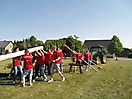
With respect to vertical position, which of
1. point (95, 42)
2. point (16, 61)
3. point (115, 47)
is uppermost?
point (95, 42)

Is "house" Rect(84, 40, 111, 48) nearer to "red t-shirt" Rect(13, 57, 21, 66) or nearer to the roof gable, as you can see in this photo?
the roof gable

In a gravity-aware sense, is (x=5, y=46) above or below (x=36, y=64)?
above

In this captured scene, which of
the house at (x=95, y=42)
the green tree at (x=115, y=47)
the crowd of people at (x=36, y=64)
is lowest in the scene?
the crowd of people at (x=36, y=64)

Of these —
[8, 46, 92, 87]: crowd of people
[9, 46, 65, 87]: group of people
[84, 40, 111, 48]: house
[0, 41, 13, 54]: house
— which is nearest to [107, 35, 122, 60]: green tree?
[84, 40, 111, 48]: house

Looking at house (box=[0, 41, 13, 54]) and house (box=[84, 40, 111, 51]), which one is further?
house (box=[0, 41, 13, 54])

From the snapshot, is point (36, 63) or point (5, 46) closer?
point (36, 63)

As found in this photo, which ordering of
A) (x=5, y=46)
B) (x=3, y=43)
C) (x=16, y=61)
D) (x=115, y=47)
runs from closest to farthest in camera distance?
(x=16, y=61)
(x=115, y=47)
(x=5, y=46)
(x=3, y=43)

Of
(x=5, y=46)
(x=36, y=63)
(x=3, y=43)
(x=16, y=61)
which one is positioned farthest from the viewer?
(x=3, y=43)

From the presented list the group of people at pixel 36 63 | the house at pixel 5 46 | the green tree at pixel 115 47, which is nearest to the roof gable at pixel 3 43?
the house at pixel 5 46

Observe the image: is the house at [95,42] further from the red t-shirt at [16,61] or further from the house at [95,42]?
the red t-shirt at [16,61]

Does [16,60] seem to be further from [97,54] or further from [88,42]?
[88,42]

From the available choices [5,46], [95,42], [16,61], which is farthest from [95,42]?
[16,61]

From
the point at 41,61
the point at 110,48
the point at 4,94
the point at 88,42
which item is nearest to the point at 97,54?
the point at 41,61

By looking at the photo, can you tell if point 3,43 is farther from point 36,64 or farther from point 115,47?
point 36,64
